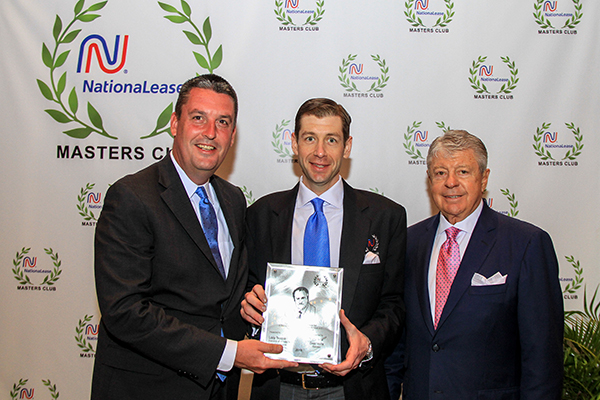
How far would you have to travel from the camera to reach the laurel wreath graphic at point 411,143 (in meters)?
3.72

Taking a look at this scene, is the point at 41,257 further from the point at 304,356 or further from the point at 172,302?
the point at 304,356

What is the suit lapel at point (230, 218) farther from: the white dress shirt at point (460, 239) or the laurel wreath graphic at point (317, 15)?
the laurel wreath graphic at point (317, 15)

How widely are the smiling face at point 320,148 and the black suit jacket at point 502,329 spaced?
870 millimetres

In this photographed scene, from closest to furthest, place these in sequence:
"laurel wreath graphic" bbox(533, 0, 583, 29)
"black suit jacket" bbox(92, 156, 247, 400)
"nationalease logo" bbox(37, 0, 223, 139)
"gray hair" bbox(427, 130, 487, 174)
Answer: "black suit jacket" bbox(92, 156, 247, 400)
"gray hair" bbox(427, 130, 487, 174)
"laurel wreath graphic" bbox(533, 0, 583, 29)
"nationalease logo" bbox(37, 0, 223, 139)

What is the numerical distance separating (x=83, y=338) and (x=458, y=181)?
11.2 ft

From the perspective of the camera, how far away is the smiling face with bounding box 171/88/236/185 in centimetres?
230

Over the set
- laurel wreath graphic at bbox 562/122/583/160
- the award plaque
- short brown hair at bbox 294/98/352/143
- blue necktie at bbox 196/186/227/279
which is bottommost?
the award plaque

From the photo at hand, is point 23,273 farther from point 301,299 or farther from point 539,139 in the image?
point 539,139

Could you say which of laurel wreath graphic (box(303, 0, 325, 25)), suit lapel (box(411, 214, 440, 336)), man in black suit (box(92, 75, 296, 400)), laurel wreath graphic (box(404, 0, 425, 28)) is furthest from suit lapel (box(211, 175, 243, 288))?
laurel wreath graphic (box(404, 0, 425, 28))

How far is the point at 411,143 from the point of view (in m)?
3.72

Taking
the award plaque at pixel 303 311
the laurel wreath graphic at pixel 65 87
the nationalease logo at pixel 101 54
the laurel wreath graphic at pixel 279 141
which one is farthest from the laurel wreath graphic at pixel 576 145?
the nationalease logo at pixel 101 54

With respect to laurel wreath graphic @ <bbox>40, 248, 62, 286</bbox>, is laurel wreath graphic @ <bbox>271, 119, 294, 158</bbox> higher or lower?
higher

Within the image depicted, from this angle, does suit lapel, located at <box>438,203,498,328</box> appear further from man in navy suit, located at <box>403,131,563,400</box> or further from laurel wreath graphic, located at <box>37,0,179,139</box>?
laurel wreath graphic, located at <box>37,0,179,139</box>

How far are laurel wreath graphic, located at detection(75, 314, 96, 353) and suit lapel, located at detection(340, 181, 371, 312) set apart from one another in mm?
2647
